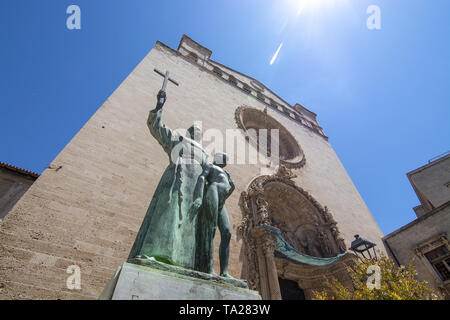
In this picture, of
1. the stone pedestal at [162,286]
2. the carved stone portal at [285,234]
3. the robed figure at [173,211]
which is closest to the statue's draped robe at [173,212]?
the robed figure at [173,211]

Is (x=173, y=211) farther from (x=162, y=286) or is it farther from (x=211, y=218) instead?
(x=162, y=286)

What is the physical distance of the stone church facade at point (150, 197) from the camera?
3889 mm

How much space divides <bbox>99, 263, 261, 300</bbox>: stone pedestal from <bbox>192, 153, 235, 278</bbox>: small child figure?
0.41 metres

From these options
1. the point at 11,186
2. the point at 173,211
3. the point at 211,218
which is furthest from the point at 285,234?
the point at 11,186

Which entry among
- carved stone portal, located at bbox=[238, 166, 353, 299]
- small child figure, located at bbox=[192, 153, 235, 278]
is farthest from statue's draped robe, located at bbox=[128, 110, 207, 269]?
carved stone portal, located at bbox=[238, 166, 353, 299]

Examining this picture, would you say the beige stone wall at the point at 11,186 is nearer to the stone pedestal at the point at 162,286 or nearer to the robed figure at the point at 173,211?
the robed figure at the point at 173,211

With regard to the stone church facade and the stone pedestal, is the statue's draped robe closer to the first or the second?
the stone pedestal

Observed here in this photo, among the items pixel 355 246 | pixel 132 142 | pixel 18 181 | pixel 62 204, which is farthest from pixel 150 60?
pixel 355 246

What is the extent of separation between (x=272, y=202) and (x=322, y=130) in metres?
10.5

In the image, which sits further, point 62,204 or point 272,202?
point 272,202

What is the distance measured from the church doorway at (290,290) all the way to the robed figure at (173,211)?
5648mm
